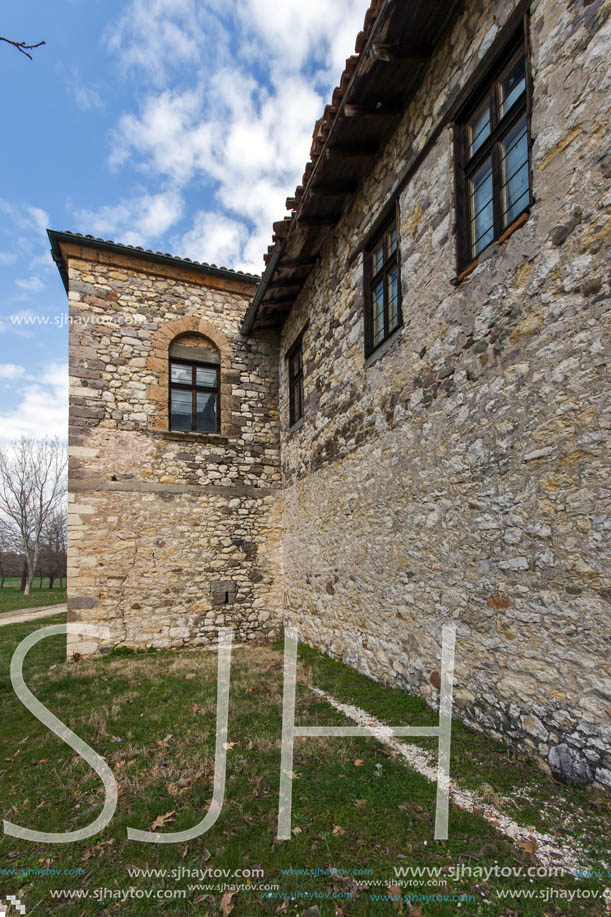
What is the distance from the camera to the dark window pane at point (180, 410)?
8.22m

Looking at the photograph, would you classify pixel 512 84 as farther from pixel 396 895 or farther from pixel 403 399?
pixel 396 895

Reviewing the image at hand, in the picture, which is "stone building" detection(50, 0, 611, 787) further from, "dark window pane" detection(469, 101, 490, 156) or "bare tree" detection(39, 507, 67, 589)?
"bare tree" detection(39, 507, 67, 589)

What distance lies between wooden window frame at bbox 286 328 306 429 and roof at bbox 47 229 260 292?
1924mm

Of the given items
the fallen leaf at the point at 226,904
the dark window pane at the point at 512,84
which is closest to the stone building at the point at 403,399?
the dark window pane at the point at 512,84

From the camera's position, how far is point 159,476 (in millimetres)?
7750

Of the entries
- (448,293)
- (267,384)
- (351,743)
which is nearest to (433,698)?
(351,743)

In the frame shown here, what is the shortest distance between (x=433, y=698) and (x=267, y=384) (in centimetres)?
651

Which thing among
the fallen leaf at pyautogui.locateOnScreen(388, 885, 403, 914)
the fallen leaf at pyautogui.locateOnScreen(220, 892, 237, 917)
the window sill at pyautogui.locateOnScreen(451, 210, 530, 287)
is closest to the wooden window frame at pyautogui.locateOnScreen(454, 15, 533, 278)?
the window sill at pyautogui.locateOnScreen(451, 210, 530, 287)

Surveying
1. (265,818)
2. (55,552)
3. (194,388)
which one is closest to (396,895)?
(265,818)

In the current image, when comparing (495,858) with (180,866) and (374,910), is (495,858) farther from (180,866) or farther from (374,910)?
(180,866)

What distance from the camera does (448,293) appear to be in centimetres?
384

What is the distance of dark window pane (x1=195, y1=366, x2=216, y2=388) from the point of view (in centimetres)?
850

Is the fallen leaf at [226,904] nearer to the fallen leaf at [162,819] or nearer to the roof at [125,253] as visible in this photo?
the fallen leaf at [162,819]

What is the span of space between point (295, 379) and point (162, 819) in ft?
22.1
